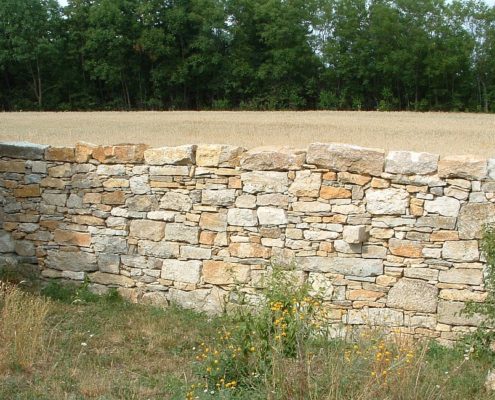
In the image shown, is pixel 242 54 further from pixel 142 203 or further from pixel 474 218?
pixel 474 218

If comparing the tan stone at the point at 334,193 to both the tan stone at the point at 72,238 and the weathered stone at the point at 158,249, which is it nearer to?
the weathered stone at the point at 158,249

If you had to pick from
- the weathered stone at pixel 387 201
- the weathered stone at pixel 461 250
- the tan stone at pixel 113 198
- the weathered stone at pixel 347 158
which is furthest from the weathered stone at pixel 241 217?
the weathered stone at pixel 461 250

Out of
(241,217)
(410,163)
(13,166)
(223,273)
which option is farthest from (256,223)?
(13,166)

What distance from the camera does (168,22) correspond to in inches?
1617

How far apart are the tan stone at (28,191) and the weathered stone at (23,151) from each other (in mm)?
393

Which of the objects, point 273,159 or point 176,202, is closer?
point 273,159

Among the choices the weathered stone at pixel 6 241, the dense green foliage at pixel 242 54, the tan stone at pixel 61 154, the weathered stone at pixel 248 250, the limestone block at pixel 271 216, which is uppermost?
the dense green foliage at pixel 242 54

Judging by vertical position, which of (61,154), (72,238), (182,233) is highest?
(61,154)

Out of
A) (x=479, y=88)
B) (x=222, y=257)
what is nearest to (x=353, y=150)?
(x=222, y=257)

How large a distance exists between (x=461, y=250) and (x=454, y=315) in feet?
2.26

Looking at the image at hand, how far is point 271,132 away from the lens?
752 inches

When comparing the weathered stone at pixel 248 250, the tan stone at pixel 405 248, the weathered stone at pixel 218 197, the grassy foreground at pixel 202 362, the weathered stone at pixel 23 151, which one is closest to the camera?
the grassy foreground at pixel 202 362

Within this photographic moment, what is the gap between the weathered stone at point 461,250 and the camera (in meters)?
6.66

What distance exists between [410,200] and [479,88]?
99.0 ft
